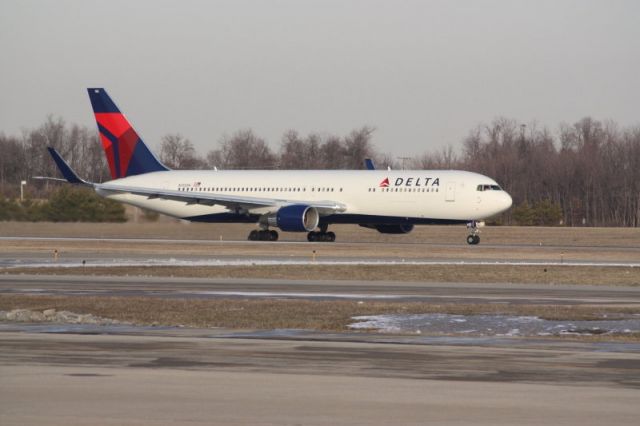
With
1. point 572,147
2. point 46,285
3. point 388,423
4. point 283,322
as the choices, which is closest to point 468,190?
point 46,285

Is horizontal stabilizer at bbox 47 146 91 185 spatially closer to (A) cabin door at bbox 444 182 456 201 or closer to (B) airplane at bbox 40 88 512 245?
(B) airplane at bbox 40 88 512 245

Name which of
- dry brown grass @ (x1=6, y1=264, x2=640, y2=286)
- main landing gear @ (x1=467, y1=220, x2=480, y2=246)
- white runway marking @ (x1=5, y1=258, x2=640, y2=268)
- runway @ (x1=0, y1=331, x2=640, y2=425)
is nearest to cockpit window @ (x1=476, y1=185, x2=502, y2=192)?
main landing gear @ (x1=467, y1=220, x2=480, y2=246)

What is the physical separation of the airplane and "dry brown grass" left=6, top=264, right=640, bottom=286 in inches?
757

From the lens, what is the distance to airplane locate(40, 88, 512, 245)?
60.6 meters

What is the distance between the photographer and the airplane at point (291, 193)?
60.6 metres

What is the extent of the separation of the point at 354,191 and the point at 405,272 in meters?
24.2

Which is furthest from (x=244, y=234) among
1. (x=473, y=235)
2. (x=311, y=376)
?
(x=311, y=376)

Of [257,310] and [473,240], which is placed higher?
[473,240]

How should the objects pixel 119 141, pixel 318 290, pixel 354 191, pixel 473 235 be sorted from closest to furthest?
pixel 318 290, pixel 473 235, pixel 354 191, pixel 119 141

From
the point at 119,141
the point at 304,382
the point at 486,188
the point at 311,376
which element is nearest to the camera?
the point at 304,382

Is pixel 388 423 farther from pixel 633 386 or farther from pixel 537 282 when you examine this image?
pixel 537 282

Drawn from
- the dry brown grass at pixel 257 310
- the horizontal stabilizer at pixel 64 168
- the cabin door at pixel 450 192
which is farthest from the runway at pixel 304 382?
the horizontal stabilizer at pixel 64 168

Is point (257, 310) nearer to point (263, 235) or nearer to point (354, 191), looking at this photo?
point (354, 191)

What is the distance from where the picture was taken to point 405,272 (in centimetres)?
3884
